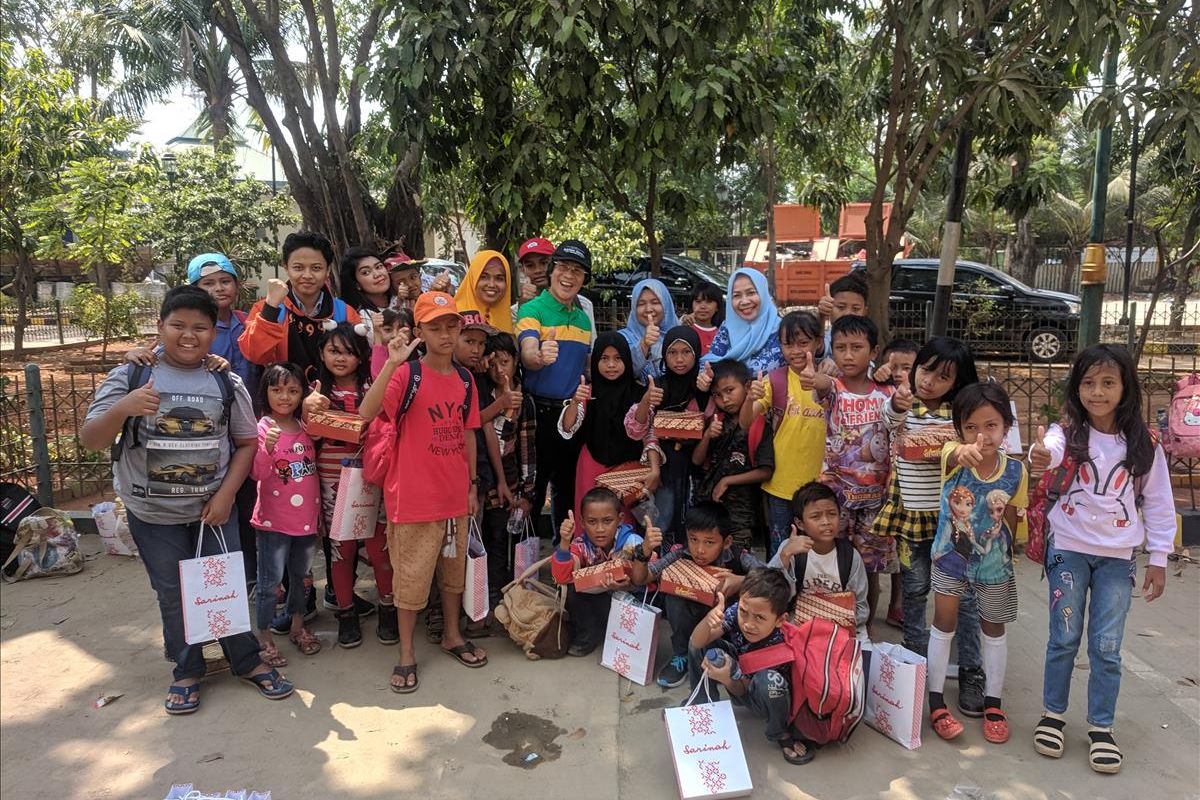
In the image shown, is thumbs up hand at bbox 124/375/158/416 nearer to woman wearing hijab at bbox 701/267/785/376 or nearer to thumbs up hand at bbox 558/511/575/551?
thumbs up hand at bbox 558/511/575/551

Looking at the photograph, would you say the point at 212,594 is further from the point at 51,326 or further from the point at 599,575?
the point at 51,326

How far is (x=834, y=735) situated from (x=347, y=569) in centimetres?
218

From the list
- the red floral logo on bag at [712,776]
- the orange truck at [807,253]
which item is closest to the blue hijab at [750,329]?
the red floral logo on bag at [712,776]

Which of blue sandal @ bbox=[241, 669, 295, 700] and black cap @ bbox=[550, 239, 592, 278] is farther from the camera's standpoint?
black cap @ bbox=[550, 239, 592, 278]

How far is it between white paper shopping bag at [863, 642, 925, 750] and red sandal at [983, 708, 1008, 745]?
0.74 ft

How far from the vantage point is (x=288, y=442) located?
3.44 meters

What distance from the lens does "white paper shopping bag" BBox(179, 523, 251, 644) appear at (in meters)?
3.07

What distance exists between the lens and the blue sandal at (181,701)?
3125 mm

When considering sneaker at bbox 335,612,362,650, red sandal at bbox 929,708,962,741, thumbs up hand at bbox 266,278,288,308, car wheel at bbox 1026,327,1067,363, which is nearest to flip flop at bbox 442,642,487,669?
sneaker at bbox 335,612,362,650

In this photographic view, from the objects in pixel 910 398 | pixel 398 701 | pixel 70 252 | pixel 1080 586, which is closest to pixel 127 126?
pixel 70 252

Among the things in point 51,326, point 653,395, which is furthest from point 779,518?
point 51,326

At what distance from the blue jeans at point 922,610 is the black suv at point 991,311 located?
7472mm

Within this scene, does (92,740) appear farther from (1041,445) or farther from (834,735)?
(1041,445)

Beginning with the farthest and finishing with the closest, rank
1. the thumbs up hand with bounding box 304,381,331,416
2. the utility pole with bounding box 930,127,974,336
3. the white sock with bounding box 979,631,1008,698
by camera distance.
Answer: the utility pole with bounding box 930,127,974,336
the thumbs up hand with bounding box 304,381,331,416
the white sock with bounding box 979,631,1008,698
